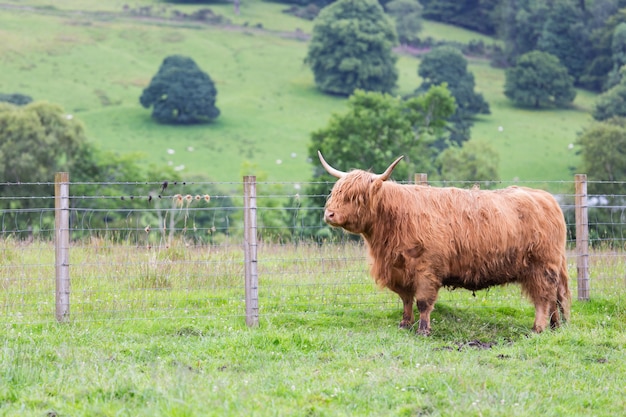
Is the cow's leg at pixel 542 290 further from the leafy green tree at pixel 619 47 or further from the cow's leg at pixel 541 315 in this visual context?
the leafy green tree at pixel 619 47

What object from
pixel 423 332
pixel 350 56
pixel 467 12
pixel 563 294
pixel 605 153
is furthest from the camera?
pixel 467 12

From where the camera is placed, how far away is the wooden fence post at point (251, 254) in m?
10.9

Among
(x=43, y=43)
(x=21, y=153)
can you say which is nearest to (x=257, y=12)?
(x=43, y=43)

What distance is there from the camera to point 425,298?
10.7 m

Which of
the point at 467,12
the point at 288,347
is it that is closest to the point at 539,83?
the point at 467,12

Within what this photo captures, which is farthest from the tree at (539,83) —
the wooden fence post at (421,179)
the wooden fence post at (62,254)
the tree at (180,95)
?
the wooden fence post at (62,254)

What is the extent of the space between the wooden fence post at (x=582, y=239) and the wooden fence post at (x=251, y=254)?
488 cm

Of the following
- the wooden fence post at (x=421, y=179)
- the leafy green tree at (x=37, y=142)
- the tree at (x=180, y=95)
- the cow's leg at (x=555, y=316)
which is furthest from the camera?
the tree at (x=180, y=95)

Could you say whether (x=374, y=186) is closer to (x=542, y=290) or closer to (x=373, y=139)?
(x=542, y=290)

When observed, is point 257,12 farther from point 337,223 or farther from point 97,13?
point 337,223

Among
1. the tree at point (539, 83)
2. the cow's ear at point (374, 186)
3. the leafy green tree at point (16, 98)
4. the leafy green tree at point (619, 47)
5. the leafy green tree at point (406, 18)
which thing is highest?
the leafy green tree at point (406, 18)

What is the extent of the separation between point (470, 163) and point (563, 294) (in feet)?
167

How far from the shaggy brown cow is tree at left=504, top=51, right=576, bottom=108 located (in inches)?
3188

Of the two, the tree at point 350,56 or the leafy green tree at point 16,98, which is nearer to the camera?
the leafy green tree at point 16,98
